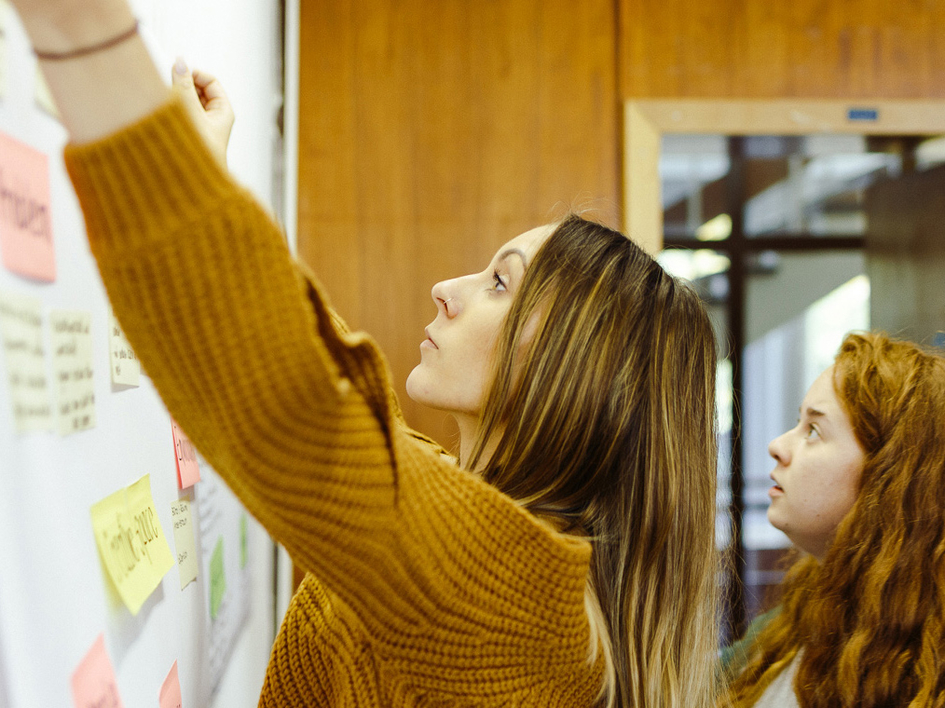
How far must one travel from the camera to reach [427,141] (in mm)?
1866

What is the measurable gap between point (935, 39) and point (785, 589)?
4.91 feet

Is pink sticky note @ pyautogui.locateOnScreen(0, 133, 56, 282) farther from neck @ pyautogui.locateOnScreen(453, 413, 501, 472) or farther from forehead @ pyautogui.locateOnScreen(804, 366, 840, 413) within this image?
forehead @ pyautogui.locateOnScreen(804, 366, 840, 413)

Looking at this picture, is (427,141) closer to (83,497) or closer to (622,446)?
(622,446)

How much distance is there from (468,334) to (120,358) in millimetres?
355

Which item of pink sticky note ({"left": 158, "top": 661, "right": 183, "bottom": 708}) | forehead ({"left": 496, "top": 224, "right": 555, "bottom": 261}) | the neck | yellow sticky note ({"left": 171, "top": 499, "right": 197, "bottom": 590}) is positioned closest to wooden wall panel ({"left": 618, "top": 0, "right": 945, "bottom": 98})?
forehead ({"left": 496, "top": 224, "right": 555, "bottom": 261})

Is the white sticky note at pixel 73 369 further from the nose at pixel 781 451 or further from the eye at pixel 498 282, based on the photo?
the nose at pixel 781 451

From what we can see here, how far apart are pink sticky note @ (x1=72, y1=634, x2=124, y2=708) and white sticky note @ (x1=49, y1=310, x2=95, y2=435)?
14cm

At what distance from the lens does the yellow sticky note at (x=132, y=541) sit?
51 centimetres

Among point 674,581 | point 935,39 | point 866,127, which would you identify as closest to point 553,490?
point 674,581

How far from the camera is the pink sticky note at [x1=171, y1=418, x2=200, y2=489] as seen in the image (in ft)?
2.34

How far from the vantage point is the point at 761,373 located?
2088 mm

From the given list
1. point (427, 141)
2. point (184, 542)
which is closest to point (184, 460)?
point (184, 542)

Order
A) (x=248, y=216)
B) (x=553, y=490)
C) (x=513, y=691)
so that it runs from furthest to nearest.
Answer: (x=553, y=490) → (x=513, y=691) → (x=248, y=216)

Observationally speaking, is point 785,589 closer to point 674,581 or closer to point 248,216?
point 674,581
